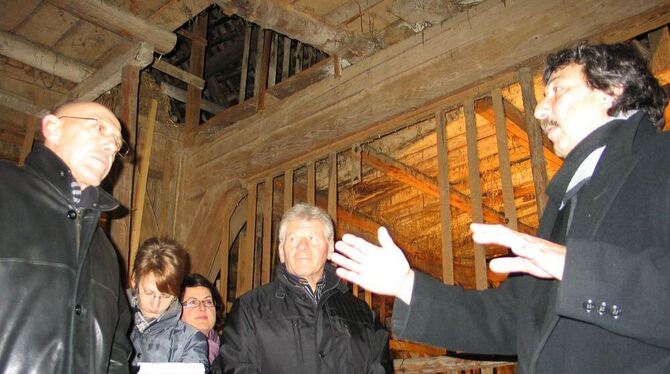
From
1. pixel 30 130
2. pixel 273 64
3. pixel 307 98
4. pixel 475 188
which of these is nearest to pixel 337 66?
pixel 307 98

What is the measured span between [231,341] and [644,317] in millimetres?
2090

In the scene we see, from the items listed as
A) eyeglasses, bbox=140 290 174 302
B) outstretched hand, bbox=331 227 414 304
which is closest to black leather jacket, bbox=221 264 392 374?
eyeglasses, bbox=140 290 174 302

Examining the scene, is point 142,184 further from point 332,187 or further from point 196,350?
point 196,350

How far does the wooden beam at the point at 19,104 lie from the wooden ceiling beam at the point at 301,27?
7.82 ft

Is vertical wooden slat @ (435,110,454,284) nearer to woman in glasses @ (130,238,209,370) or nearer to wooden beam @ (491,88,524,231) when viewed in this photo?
wooden beam @ (491,88,524,231)

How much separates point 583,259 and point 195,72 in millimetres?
5928

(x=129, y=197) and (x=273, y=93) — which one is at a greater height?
(x=273, y=93)

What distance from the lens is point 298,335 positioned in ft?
9.23

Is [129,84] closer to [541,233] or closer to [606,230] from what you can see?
[541,233]

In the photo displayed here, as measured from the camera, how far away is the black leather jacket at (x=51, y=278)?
191 cm

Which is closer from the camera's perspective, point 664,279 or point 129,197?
point 664,279

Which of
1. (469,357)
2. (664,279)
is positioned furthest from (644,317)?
(469,357)

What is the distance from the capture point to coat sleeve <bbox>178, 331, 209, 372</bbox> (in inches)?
114

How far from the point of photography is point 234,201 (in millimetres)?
5699
